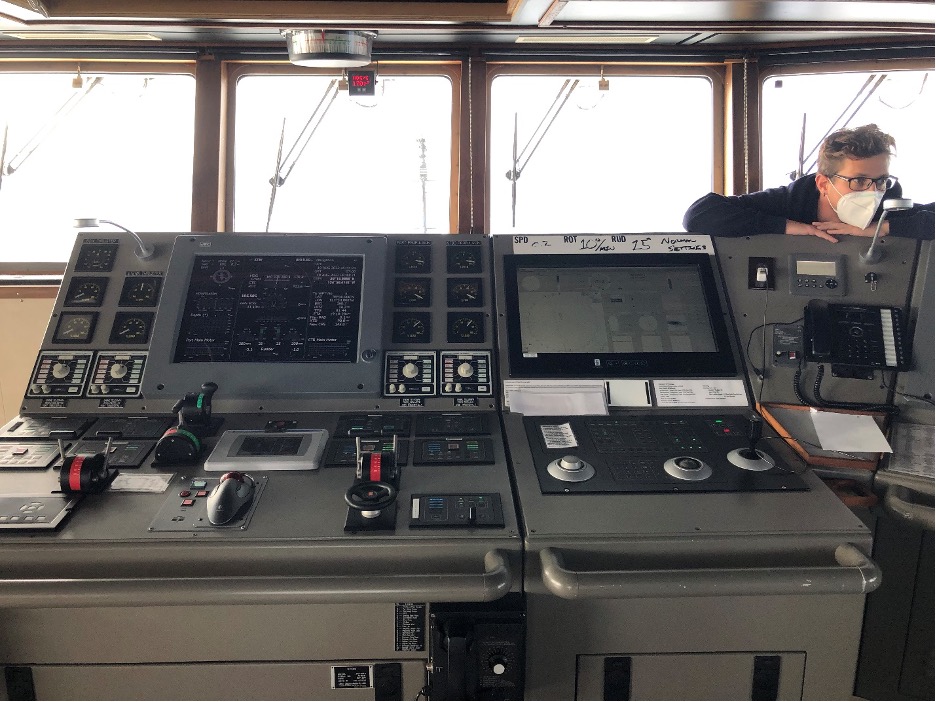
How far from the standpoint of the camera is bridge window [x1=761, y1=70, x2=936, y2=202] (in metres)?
2.69

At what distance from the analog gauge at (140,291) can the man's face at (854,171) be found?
2078mm

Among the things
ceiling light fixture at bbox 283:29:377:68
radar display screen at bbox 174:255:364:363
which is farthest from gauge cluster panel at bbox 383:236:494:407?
ceiling light fixture at bbox 283:29:377:68

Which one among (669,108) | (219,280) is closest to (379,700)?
(219,280)

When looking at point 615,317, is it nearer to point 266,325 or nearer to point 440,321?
point 440,321

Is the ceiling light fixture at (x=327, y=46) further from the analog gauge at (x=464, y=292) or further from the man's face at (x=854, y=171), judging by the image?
the man's face at (x=854, y=171)

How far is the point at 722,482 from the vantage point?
128 cm

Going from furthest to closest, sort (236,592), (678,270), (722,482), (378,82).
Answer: (378,82), (678,270), (722,482), (236,592)

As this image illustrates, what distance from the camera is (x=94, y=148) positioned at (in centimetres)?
289

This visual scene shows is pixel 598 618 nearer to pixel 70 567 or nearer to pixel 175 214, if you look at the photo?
pixel 70 567

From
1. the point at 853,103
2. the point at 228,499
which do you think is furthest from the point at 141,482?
the point at 853,103

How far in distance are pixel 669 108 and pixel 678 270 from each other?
146 cm

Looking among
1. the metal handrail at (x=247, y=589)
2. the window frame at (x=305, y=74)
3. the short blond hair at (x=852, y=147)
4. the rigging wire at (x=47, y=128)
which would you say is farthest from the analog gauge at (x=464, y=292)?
the rigging wire at (x=47, y=128)

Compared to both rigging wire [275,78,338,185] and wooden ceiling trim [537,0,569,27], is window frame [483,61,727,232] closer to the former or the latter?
wooden ceiling trim [537,0,569,27]

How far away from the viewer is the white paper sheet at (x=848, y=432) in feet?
5.10
